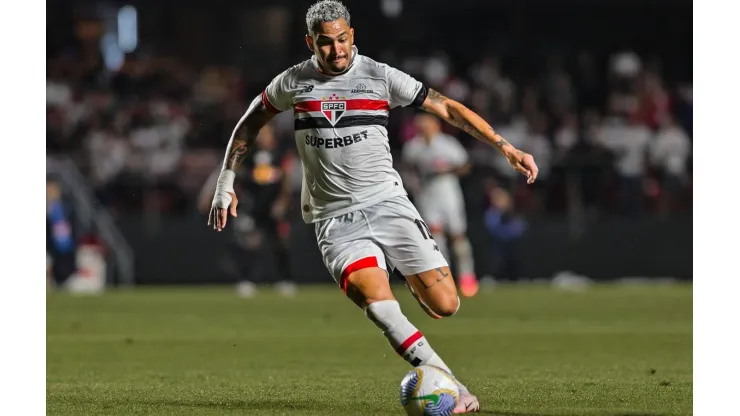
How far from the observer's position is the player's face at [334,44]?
24.8 ft

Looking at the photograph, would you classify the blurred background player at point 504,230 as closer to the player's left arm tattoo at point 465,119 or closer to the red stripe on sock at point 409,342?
the player's left arm tattoo at point 465,119

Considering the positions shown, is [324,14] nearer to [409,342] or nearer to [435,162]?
[409,342]

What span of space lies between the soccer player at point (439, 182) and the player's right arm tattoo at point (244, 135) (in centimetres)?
1097

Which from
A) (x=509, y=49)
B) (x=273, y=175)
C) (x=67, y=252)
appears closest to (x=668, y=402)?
(x=273, y=175)

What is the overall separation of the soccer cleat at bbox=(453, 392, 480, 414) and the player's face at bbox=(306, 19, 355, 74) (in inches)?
Result: 77.5

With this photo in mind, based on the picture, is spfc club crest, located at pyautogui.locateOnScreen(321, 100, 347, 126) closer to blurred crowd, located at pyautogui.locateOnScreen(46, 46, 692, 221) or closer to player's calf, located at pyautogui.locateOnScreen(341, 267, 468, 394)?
player's calf, located at pyautogui.locateOnScreen(341, 267, 468, 394)

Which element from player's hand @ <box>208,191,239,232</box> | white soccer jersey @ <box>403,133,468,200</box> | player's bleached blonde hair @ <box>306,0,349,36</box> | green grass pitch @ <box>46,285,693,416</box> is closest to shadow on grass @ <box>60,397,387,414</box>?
green grass pitch @ <box>46,285,693,416</box>

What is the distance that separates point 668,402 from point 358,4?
16.9 metres

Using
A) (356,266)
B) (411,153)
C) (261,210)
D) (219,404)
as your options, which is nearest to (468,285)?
(411,153)

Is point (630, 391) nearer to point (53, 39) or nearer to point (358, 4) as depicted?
point (358, 4)

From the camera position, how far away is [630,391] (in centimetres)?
842

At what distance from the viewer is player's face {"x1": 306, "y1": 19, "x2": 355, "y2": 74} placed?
7.57m

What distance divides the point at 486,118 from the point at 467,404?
1658 centimetres

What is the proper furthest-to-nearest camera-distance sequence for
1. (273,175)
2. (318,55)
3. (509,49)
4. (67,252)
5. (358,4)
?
1. (509,49)
2. (358,4)
3. (67,252)
4. (273,175)
5. (318,55)
